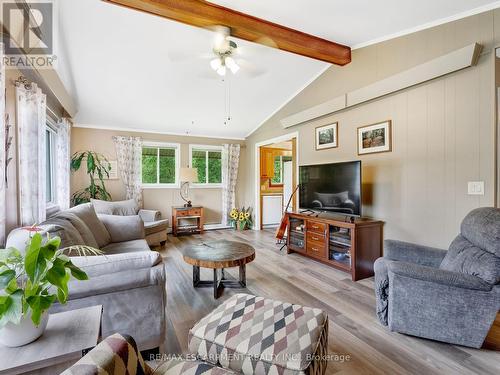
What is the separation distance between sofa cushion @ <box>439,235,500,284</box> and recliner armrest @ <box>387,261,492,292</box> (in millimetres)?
55

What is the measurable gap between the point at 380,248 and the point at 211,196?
4065 mm

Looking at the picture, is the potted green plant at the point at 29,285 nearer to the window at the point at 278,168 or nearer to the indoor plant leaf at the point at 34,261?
the indoor plant leaf at the point at 34,261

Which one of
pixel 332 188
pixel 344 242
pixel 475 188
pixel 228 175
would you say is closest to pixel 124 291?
pixel 344 242

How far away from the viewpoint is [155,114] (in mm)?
4883

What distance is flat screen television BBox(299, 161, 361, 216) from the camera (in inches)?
125

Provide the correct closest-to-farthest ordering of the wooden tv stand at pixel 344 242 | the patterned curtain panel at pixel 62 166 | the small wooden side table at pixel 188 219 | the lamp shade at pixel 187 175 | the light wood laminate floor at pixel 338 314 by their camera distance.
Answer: the light wood laminate floor at pixel 338 314, the wooden tv stand at pixel 344 242, the patterned curtain panel at pixel 62 166, the lamp shade at pixel 187 175, the small wooden side table at pixel 188 219

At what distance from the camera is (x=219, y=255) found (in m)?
2.50

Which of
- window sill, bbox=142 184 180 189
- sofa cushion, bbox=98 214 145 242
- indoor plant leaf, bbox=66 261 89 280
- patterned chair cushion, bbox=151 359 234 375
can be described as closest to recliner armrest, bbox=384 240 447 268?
patterned chair cushion, bbox=151 359 234 375

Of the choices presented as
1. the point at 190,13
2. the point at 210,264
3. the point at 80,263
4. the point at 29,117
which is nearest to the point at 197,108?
the point at 190,13

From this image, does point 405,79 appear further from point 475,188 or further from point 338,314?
A: point 338,314

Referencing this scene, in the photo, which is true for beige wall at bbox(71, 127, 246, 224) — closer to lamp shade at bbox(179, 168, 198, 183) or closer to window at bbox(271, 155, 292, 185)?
lamp shade at bbox(179, 168, 198, 183)

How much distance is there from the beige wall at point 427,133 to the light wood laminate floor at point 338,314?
3.44 ft

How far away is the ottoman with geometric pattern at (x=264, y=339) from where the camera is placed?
1093mm

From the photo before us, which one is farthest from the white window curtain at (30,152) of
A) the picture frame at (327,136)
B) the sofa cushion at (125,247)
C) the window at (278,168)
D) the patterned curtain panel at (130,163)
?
the window at (278,168)
